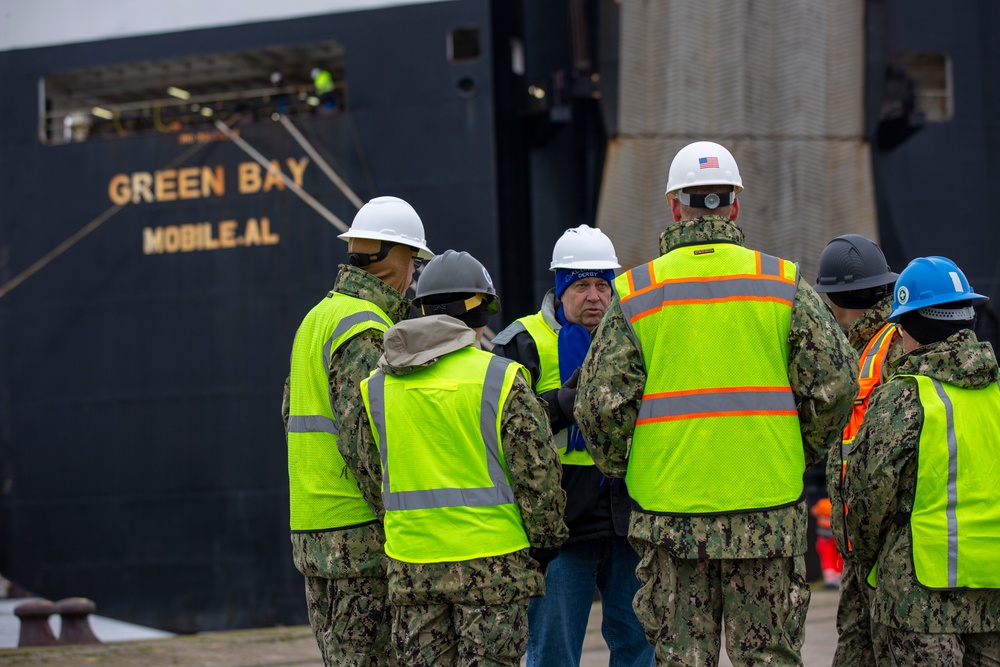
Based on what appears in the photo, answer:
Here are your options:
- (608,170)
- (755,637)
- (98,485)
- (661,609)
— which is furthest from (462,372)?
(98,485)

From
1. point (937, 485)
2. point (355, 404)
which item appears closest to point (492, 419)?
point (355, 404)

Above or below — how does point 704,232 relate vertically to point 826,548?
above

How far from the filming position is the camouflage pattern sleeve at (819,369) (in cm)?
287

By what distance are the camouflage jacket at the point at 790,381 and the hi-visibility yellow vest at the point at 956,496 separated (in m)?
0.28

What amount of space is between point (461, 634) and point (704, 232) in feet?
4.17

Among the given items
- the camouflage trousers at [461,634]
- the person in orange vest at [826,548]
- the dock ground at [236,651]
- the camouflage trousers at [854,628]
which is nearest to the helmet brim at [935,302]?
the camouflage trousers at [854,628]

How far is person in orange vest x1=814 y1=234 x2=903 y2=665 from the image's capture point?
3.55 m

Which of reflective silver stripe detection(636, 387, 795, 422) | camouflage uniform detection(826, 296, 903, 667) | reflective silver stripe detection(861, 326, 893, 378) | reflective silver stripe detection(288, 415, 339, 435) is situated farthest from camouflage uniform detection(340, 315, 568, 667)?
reflective silver stripe detection(861, 326, 893, 378)

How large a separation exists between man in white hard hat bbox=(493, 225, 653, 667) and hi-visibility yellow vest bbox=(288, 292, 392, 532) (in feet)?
2.04

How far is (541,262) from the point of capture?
9.15 metres

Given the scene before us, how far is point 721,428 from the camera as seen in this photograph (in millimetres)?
2846

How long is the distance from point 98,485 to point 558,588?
21.8 feet

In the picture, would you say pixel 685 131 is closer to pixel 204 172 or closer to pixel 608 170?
pixel 608 170

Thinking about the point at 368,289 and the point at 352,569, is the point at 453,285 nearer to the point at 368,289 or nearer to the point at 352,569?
the point at 368,289
